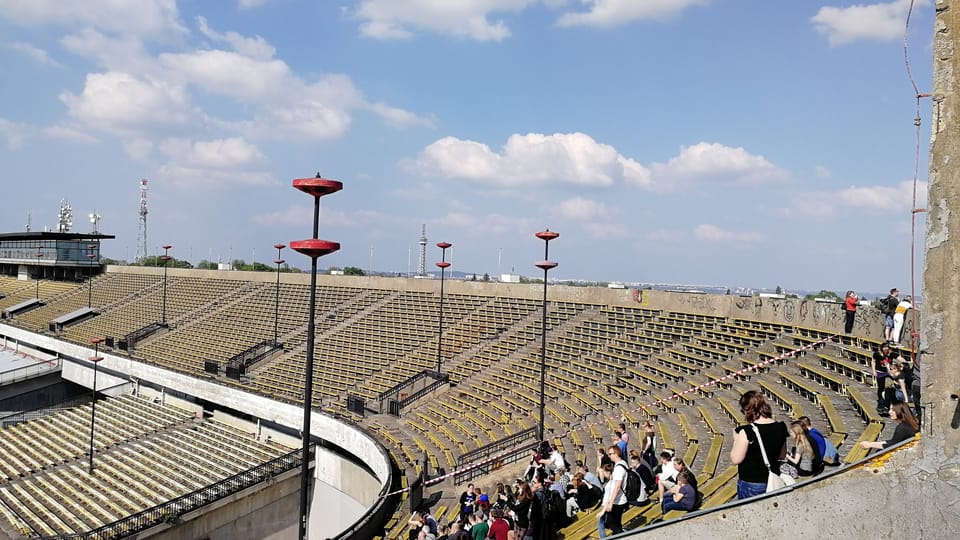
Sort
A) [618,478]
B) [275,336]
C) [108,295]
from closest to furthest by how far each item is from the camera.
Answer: [618,478]
[275,336]
[108,295]

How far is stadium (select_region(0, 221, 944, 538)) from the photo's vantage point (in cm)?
1459

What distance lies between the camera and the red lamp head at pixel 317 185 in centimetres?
929

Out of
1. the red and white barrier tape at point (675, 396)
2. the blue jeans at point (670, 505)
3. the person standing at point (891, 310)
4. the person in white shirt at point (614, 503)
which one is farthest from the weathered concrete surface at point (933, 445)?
the red and white barrier tape at point (675, 396)

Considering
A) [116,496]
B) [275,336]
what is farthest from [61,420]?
[116,496]

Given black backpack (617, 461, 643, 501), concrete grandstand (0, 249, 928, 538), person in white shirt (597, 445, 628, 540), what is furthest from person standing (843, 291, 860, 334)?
person in white shirt (597, 445, 628, 540)

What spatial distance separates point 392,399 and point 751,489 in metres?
18.1

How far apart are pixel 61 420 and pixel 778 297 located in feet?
105

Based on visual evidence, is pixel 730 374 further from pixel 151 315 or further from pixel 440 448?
pixel 151 315

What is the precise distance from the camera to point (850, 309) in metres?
14.5

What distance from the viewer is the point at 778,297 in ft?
66.6

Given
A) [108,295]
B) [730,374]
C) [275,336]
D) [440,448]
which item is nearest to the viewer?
[730,374]

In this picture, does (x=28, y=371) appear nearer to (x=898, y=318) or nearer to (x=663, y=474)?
(x=663, y=474)

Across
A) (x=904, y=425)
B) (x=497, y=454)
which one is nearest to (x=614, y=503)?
(x=904, y=425)

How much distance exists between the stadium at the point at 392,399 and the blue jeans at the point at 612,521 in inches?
21.0
